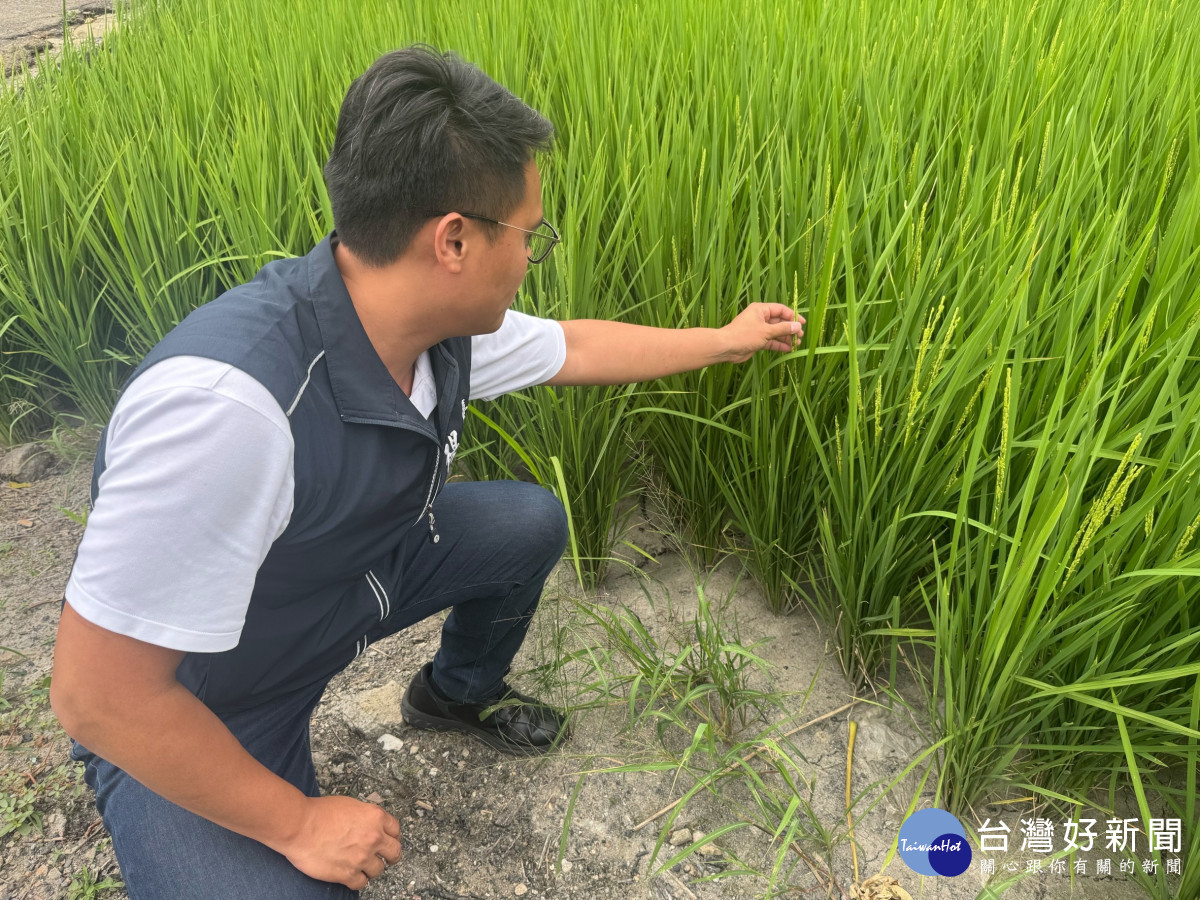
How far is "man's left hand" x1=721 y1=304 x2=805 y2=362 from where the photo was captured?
1358 millimetres

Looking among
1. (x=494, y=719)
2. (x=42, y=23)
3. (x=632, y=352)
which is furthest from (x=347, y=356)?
(x=42, y=23)

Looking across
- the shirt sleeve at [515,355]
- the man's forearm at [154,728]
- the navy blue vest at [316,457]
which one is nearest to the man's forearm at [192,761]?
the man's forearm at [154,728]

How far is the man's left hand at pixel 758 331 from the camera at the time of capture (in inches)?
53.5

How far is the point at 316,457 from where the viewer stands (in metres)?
0.94

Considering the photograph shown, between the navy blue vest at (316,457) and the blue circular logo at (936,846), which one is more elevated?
the navy blue vest at (316,457)

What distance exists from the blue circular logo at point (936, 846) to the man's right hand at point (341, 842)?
29.7 inches

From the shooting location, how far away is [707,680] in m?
1.46

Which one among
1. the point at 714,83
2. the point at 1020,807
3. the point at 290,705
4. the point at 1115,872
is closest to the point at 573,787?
the point at 290,705

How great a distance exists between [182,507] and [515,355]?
62cm

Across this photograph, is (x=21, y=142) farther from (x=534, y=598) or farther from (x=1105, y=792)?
(x=1105, y=792)

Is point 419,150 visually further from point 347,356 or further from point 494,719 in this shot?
point 494,719

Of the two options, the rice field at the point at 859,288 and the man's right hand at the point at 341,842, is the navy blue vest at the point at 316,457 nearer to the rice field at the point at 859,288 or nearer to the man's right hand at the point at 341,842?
the man's right hand at the point at 341,842

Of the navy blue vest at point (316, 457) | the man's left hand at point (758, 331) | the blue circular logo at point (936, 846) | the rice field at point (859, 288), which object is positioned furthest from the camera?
the man's left hand at point (758, 331)

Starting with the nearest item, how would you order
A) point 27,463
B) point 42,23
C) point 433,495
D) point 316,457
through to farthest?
point 316,457, point 433,495, point 27,463, point 42,23
